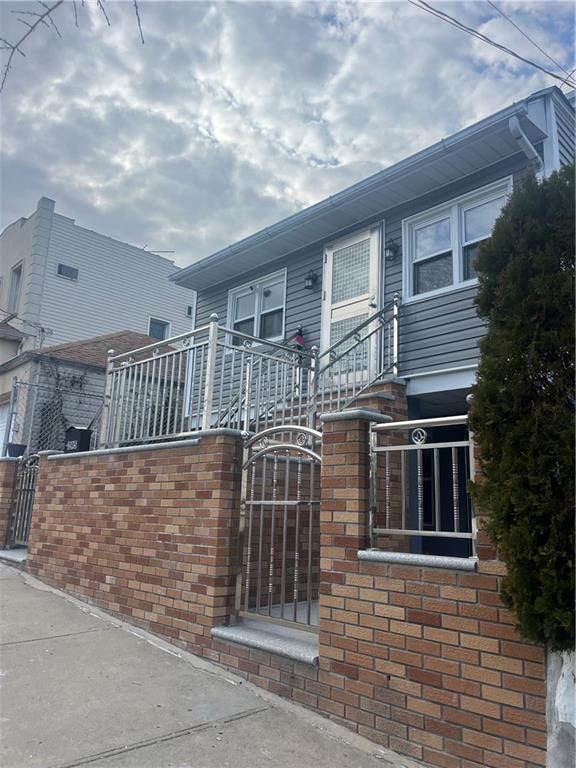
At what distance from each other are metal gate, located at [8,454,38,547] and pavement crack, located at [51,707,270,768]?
210 inches

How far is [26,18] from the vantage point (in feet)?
8.51

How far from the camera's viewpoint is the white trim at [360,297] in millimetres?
7371

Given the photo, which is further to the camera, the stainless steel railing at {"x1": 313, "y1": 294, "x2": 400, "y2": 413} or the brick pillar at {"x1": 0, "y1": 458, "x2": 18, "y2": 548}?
the brick pillar at {"x1": 0, "y1": 458, "x2": 18, "y2": 548}

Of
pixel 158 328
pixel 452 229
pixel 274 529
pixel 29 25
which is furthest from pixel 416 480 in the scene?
pixel 158 328

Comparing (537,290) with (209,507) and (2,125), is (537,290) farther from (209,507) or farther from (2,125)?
(2,125)

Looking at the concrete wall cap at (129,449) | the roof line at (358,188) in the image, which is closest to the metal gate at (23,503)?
the concrete wall cap at (129,449)

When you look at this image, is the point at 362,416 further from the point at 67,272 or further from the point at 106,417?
the point at 67,272

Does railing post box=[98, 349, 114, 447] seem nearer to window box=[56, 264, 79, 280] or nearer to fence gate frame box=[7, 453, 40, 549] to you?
fence gate frame box=[7, 453, 40, 549]

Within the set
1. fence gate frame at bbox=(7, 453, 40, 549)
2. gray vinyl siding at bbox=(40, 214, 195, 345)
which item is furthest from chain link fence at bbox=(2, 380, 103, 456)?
fence gate frame at bbox=(7, 453, 40, 549)

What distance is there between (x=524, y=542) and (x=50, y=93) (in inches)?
144

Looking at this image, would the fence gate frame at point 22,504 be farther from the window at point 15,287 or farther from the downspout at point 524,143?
the window at point 15,287

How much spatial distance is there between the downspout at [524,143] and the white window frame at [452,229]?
32 centimetres

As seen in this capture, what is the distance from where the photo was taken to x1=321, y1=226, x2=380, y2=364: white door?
7.43m

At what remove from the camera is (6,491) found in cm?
748
